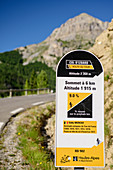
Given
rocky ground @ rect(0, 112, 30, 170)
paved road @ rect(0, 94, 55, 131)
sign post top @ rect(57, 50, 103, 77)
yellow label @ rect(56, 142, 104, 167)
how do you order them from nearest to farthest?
1. yellow label @ rect(56, 142, 104, 167)
2. sign post top @ rect(57, 50, 103, 77)
3. rocky ground @ rect(0, 112, 30, 170)
4. paved road @ rect(0, 94, 55, 131)

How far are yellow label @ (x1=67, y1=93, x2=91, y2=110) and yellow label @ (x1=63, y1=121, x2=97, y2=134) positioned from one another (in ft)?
0.74

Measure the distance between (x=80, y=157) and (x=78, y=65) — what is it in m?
1.22

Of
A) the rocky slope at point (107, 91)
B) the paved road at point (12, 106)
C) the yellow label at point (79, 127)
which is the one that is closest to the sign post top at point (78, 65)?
the yellow label at point (79, 127)

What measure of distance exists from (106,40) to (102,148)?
6.61 m

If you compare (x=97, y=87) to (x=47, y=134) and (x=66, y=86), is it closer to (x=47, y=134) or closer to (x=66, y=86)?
(x=66, y=86)

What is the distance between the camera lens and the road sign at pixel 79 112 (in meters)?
2.07

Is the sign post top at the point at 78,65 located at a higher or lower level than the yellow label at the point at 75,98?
higher

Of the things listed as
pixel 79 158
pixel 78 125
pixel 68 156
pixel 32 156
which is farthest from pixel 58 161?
pixel 32 156

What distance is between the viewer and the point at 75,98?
7.07 feet

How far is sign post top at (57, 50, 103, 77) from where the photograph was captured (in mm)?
2172

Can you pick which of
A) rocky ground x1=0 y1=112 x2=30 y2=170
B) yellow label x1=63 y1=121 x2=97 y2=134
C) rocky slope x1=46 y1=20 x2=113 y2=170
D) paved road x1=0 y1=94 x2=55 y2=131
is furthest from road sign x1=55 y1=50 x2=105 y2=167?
paved road x1=0 y1=94 x2=55 y2=131

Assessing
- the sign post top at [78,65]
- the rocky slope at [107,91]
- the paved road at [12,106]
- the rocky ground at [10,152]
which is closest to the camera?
the sign post top at [78,65]

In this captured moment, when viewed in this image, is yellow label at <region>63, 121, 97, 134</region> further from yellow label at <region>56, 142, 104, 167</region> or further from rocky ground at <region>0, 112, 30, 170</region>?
rocky ground at <region>0, 112, 30, 170</region>

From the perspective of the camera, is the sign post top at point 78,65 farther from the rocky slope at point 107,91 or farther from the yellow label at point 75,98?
the rocky slope at point 107,91
